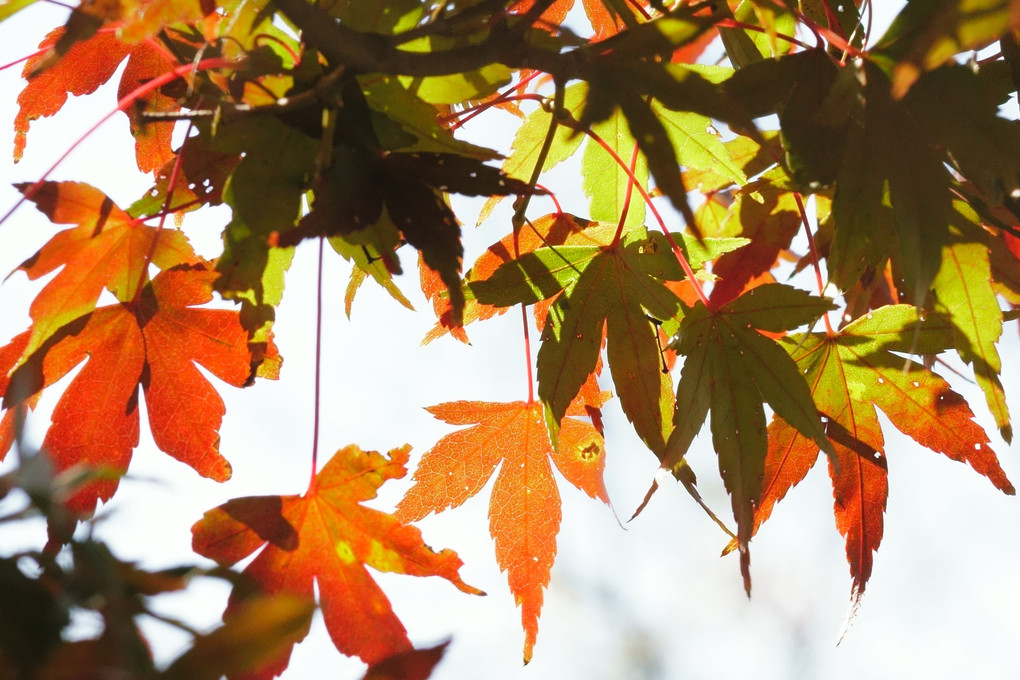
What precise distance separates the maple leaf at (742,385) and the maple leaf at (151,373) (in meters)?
0.36

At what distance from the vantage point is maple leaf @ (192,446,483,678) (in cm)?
57

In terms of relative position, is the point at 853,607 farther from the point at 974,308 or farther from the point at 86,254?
the point at 86,254

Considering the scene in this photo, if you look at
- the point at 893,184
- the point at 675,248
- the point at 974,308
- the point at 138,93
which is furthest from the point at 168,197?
the point at 974,308

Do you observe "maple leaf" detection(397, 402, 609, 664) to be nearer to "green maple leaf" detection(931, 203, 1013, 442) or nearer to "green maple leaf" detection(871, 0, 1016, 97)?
"green maple leaf" detection(931, 203, 1013, 442)

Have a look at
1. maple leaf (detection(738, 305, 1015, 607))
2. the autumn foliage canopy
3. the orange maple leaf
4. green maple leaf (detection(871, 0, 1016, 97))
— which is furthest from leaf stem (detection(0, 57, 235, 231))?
maple leaf (detection(738, 305, 1015, 607))

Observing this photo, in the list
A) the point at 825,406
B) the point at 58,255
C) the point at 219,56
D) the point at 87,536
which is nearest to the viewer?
the point at 87,536

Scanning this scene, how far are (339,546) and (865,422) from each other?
19.2 inches

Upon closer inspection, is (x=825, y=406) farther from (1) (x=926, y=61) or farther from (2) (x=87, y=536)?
(2) (x=87, y=536)

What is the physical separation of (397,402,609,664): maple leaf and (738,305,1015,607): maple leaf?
0.18 meters

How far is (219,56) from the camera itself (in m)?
0.47

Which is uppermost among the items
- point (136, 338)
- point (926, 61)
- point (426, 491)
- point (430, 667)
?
point (926, 61)

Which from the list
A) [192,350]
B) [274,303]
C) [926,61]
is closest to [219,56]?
[274,303]

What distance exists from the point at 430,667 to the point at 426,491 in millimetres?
377

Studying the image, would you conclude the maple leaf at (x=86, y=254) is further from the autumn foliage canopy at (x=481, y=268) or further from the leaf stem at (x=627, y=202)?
the leaf stem at (x=627, y=202)
